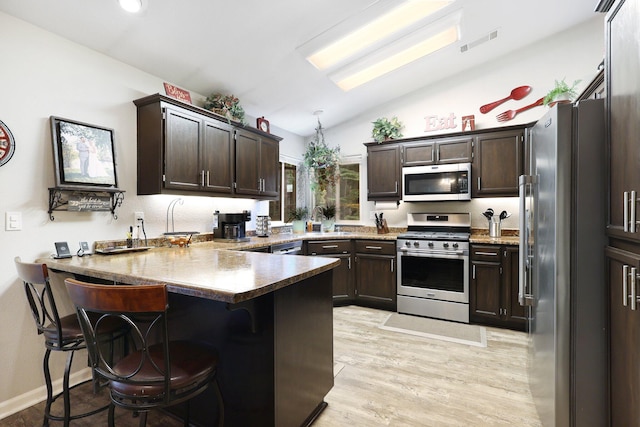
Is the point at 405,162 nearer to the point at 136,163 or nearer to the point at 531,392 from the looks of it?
the point at 531,392

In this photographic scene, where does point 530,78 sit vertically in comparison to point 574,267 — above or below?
above

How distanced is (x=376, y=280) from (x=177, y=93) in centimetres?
309

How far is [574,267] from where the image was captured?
4.68ft

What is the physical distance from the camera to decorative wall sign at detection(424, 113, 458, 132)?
4.16 meters

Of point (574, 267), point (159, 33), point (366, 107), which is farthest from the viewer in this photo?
point (366, 107)

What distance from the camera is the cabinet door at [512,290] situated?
3252mm

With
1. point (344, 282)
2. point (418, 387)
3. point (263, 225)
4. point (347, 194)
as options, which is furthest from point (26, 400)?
point (347, 194)

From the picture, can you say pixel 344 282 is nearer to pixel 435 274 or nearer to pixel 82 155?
pixel 435 274

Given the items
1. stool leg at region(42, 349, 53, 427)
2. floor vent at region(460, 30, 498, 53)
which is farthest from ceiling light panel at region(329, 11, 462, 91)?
stool leg at region(42, 349, 53, 427)

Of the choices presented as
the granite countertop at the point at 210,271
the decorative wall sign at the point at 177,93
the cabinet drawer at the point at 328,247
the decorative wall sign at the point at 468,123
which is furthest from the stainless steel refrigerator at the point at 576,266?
the decorative wall sign at the point at 177,93

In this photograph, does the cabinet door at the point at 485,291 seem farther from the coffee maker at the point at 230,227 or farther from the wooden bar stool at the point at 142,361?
the wooden bar stool at the point at 142,361

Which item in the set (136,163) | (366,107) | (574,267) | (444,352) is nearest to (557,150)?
(574,267)

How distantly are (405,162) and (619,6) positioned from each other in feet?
9.51

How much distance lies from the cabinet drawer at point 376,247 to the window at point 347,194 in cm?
91
